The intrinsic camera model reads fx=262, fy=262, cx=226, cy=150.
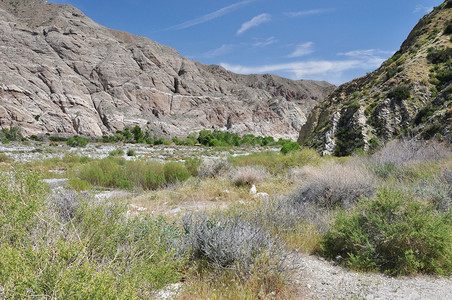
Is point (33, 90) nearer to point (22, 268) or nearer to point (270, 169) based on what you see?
point (270, 169)

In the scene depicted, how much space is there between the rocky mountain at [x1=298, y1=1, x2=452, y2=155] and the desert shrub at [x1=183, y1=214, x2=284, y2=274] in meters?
10.8

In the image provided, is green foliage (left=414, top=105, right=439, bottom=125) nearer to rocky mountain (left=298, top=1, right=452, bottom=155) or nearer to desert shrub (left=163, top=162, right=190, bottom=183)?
rocky mountain (left=298, top=1, right=452, bottom=155)

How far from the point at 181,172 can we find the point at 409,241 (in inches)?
307

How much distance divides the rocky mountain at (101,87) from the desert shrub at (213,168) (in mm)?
60226

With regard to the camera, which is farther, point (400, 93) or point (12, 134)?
point (12, 134)

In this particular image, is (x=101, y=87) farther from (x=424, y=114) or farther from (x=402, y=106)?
(x=424, y=114)

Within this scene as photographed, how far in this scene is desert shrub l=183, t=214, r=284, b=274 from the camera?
9.29ft

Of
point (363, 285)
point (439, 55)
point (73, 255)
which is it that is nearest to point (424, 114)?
point (439, 55)

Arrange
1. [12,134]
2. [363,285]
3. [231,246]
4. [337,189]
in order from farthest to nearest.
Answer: [12,134] < [337,189] < [231,246] < [363,285]

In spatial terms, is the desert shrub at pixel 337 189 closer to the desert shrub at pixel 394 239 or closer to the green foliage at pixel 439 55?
the desert shrub at pixel 394 239

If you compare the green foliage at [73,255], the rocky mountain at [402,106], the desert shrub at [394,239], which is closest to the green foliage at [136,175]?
the green foliage at [73,255]

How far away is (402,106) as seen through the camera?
14609 mm

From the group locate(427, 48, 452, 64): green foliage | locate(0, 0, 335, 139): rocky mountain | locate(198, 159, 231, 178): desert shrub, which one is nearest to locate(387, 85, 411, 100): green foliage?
locate(427, 48, 452, 64): green foliage

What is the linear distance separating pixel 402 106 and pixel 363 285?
49.4 ft
